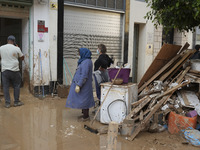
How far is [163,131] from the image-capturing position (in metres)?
4.97

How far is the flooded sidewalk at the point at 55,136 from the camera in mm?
4238

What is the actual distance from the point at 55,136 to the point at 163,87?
2.78 metres

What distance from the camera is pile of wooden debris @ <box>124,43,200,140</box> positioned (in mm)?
4926

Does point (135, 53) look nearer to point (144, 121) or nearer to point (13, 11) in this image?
point (13, 11)

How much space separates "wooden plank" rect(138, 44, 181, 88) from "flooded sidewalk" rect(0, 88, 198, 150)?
170 centimetres

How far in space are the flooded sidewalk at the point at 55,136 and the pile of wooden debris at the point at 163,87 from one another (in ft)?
1.13

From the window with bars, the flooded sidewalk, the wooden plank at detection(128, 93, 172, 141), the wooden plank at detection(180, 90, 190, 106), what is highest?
the window with bars

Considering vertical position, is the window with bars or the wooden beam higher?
the window with bars

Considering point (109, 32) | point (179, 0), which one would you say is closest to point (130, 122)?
point (179, 0)

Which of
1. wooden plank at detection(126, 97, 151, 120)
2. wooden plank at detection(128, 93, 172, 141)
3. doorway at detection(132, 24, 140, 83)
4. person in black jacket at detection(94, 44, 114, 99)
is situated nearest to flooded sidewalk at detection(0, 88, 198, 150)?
wooden plank at detection(128, 93, 172, 141)

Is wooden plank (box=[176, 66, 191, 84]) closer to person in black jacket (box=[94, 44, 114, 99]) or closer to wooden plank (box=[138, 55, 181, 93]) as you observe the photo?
wooden plank (box=[138, 55, 181, 93])

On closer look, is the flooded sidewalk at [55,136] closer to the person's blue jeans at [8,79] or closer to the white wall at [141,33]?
the person's blue jeans at [8,79]

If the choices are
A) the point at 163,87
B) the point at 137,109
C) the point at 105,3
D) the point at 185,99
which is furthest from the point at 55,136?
the point at 105,3

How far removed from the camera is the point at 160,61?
611 centimetres
